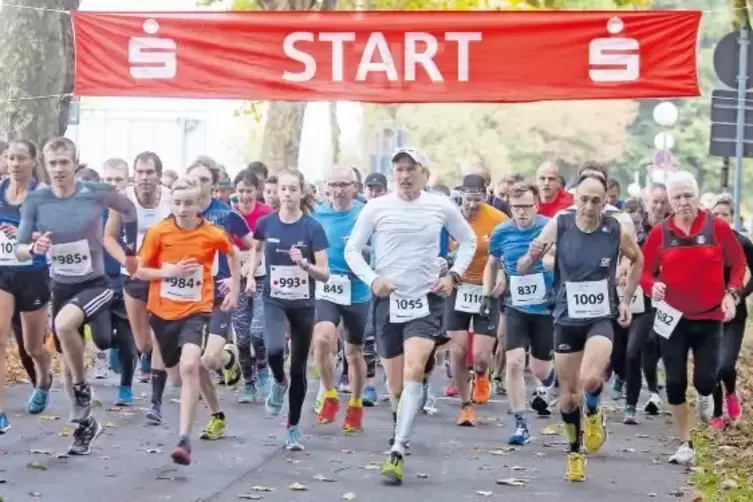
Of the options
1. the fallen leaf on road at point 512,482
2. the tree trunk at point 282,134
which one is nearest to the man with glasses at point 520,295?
the fallen leaf on road at point 512,482

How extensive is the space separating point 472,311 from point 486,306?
37 cm

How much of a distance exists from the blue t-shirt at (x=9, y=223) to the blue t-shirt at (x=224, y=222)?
48.1 inches

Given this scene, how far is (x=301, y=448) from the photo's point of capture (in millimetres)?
11867

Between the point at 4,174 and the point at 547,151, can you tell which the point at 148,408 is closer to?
the point at 4,174

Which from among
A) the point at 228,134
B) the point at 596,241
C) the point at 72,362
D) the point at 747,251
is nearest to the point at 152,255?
the point at 72,362

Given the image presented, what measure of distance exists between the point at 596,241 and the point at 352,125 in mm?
70649

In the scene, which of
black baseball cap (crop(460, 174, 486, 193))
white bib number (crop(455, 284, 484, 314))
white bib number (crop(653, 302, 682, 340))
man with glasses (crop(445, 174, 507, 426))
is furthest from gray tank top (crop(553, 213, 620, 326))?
black baseball cap (crop(460, 174, 486, 193))

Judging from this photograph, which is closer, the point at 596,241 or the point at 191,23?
the point at 596,241

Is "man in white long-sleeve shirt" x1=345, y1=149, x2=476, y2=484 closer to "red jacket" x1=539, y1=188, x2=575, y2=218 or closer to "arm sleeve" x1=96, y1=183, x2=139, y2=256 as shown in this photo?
"arm sleeve" x1=96, y1=183, x2=139, y2=256

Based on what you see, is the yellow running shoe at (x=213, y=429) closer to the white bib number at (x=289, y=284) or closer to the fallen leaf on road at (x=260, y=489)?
the white bib number at (x=289, y=284)

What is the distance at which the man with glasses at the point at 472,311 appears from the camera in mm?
13742

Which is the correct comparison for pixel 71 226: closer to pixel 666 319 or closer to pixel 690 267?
pixel 666 319

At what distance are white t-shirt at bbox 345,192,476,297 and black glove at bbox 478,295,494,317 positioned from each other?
A: 7.38 ft

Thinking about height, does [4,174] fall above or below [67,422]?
above
